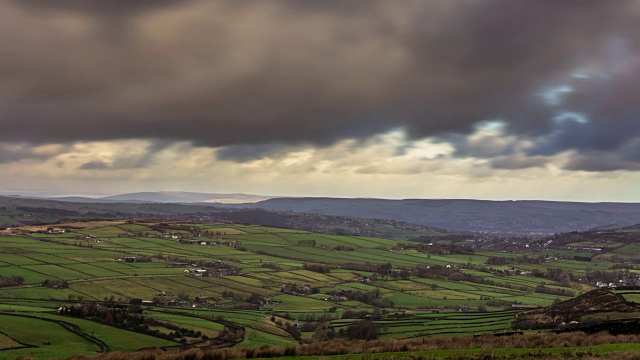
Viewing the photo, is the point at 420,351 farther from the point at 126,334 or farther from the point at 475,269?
the point at 475,269

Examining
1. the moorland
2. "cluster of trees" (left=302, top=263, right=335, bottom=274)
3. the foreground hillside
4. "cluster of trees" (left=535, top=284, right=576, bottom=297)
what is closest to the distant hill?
the moorland

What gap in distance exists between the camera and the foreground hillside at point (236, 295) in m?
69.0

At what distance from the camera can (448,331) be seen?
2813 inches

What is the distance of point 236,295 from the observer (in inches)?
4803

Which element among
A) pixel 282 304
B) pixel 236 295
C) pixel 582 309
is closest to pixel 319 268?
pixel 236 295

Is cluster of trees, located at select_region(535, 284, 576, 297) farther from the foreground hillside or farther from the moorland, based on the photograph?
the foreground hillside

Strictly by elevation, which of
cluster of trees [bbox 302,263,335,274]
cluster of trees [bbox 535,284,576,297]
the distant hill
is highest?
the distant hill

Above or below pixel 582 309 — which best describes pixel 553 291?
below

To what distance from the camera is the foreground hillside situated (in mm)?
69000

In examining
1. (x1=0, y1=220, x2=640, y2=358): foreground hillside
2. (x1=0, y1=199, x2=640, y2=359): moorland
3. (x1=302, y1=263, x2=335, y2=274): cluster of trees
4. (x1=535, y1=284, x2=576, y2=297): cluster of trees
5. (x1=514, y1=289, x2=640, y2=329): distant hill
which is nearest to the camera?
(x1=0, y1=199, x2=640, y2=359): moorland

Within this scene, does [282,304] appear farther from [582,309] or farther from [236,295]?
[582,309]

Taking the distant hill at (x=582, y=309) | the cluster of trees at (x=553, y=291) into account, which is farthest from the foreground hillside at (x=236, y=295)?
the distant hill at (x=582, y=309)

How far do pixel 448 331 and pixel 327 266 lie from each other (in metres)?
103

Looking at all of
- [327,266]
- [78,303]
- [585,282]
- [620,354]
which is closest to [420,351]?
[620,354]
